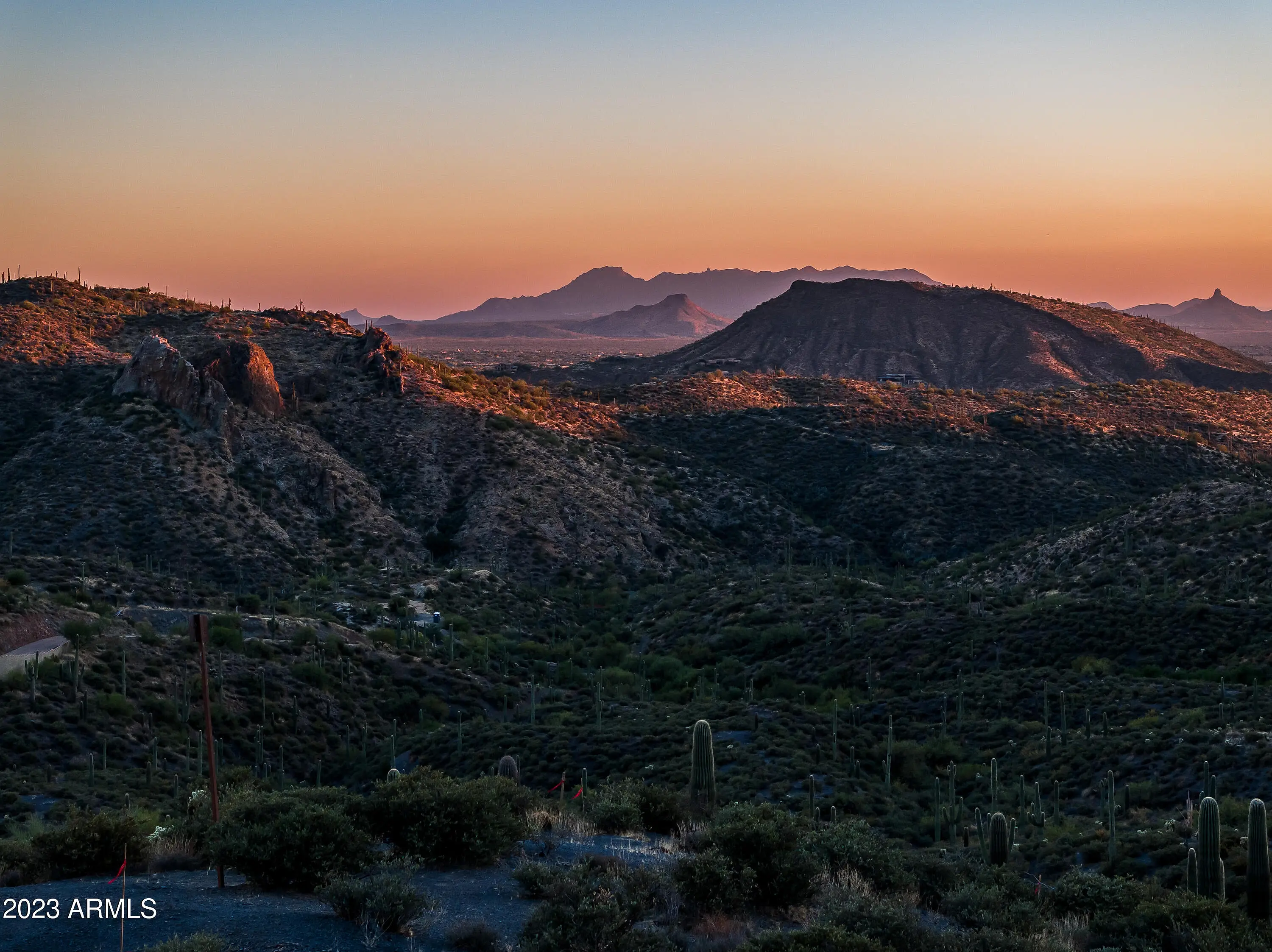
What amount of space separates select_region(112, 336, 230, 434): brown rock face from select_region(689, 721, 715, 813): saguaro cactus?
151 ft

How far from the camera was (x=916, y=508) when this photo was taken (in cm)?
6769

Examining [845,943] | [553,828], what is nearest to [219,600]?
[553,828]

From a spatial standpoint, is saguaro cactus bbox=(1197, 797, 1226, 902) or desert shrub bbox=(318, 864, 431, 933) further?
saguaro cactus bbox=(1197, 797, 1226, 902)

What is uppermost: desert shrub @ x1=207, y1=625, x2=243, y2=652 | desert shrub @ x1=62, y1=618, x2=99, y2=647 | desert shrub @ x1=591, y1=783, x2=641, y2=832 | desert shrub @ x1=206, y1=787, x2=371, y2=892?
desert shrub @ x1=206, y1=787, x2=371, y2=892

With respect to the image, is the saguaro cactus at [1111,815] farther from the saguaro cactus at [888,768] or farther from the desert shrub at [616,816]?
the desert shrub at [616,816]

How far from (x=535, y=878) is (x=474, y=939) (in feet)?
5.51

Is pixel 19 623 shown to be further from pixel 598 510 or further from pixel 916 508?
pixel 916 508

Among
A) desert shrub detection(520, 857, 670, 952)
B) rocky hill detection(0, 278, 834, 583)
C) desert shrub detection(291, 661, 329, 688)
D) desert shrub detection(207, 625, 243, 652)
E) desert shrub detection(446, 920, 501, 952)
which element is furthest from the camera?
rocky hill detection(0, 278, 834, 583)

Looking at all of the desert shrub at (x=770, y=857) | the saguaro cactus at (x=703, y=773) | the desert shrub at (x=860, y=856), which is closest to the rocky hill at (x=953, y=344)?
the saguaro cactus at (x=703, y=773)

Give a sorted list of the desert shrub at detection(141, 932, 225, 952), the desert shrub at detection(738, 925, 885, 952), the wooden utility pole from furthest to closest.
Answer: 1. the wooden utility pole
2. the desert shrub at detection(738, 925, 885, 952)
3. the desert shrub at detection(141, 932, 225, 952)

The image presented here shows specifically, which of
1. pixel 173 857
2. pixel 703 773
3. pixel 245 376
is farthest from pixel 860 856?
pixel 245 376

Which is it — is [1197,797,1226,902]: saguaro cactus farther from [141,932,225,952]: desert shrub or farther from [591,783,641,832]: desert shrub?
[141,932,225,952]: desert shrub

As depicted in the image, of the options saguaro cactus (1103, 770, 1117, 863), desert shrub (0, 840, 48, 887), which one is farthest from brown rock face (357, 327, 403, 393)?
desert shrub (0, 840, 48, 887)

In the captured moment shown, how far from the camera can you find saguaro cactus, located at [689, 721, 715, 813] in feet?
64.2
